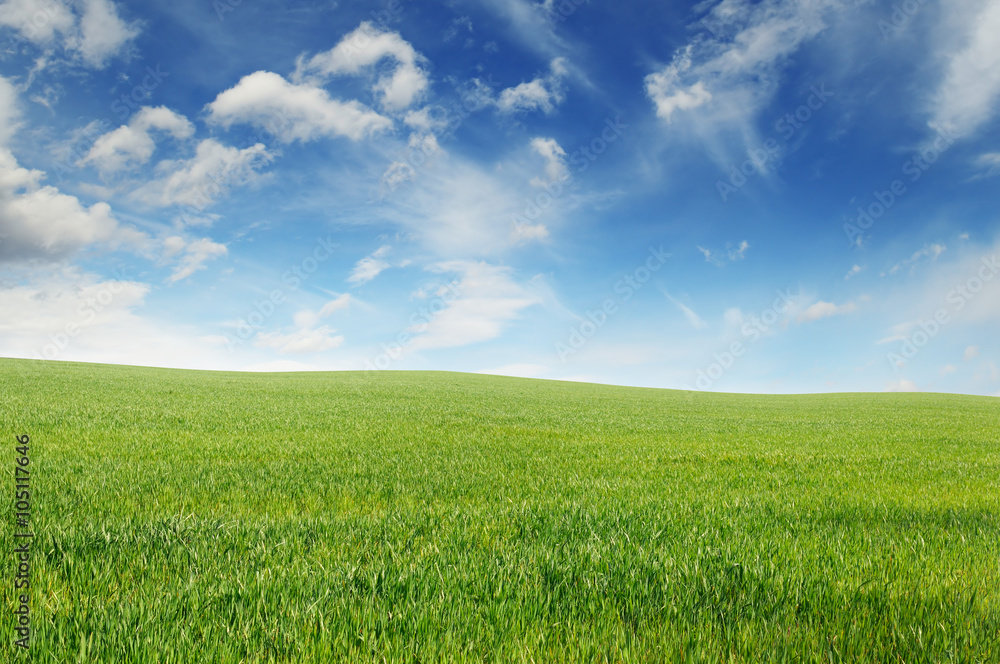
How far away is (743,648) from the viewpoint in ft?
11.6

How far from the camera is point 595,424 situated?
21.4m

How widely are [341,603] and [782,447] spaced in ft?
50.8

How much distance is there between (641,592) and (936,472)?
11.2m

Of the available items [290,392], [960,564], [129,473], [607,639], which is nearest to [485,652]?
[607,639]

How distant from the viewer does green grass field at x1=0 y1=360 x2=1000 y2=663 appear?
3.50m

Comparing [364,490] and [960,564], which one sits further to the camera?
[364,490]

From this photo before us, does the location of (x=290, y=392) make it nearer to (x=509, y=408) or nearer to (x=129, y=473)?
(x=509, y=408)

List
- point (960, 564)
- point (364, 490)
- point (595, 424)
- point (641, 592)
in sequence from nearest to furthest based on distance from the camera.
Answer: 1. point (641, 592)
2. point (960, 564)
3. point (364, 490)
4. point (595, 424)

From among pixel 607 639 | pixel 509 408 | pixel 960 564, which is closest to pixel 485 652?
Answer: pixel 607 639

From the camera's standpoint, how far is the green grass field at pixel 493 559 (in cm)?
350

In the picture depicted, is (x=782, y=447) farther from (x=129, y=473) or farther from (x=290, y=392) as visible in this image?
(x=290, y=392)

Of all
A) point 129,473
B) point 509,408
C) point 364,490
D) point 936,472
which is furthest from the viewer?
point 509,408

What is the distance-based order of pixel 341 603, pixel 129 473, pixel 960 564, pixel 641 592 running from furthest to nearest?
pixel 129 473 < pixel 960 564 < pixel 641 592 < pixel 341 603

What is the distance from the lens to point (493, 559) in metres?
4.84
